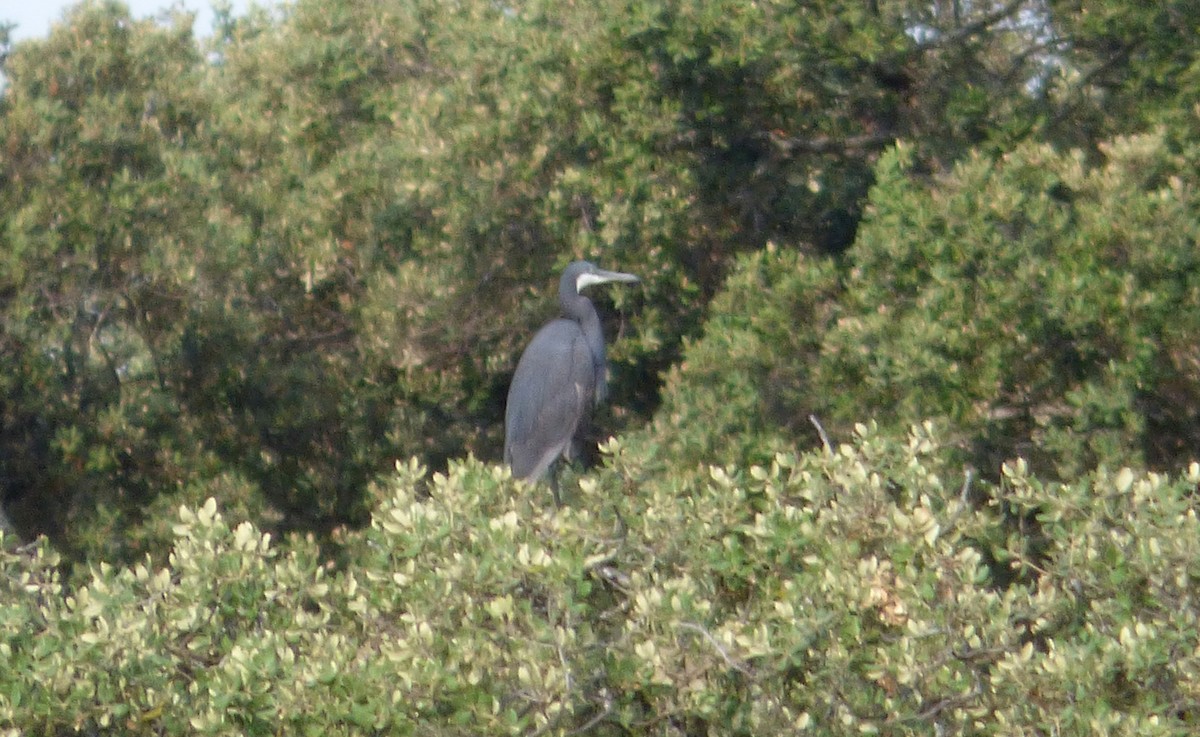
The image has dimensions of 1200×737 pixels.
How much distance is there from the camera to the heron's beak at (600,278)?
32.4 feet

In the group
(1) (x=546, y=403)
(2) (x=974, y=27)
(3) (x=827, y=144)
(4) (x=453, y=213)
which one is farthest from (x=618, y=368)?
(2) (x=974, y=27)

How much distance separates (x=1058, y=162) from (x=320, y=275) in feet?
18.4

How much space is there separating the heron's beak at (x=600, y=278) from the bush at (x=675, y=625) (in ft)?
15.5

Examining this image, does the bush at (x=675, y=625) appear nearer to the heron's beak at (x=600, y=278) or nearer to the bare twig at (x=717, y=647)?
the bare twig at (x=717, y=647)

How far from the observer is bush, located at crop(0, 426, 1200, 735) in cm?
459

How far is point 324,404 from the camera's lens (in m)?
11.8

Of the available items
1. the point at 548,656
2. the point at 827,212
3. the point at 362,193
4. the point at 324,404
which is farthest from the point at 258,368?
the point at 548,656

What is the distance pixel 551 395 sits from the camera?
9570 millimetres

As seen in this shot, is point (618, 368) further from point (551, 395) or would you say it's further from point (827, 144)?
point (827, 144)

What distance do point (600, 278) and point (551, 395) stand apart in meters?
0.82

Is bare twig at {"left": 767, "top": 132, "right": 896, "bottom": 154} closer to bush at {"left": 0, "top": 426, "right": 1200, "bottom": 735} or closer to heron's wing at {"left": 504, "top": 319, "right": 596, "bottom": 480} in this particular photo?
heron's wing at {"left": 504, "top": 319, "right": 596, "bottom": 480}

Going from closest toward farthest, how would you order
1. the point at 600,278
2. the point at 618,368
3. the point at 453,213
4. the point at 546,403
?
the point at 546,403, the point at 600,278, the point at 453,213, the point at 618,368

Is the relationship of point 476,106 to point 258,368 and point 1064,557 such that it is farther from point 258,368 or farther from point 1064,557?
point 1064,557

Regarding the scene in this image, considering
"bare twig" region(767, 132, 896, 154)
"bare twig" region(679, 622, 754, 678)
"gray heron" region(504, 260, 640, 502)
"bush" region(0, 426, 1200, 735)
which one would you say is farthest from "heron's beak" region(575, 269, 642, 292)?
"bare twig" region(679, 622, 754, 678)
